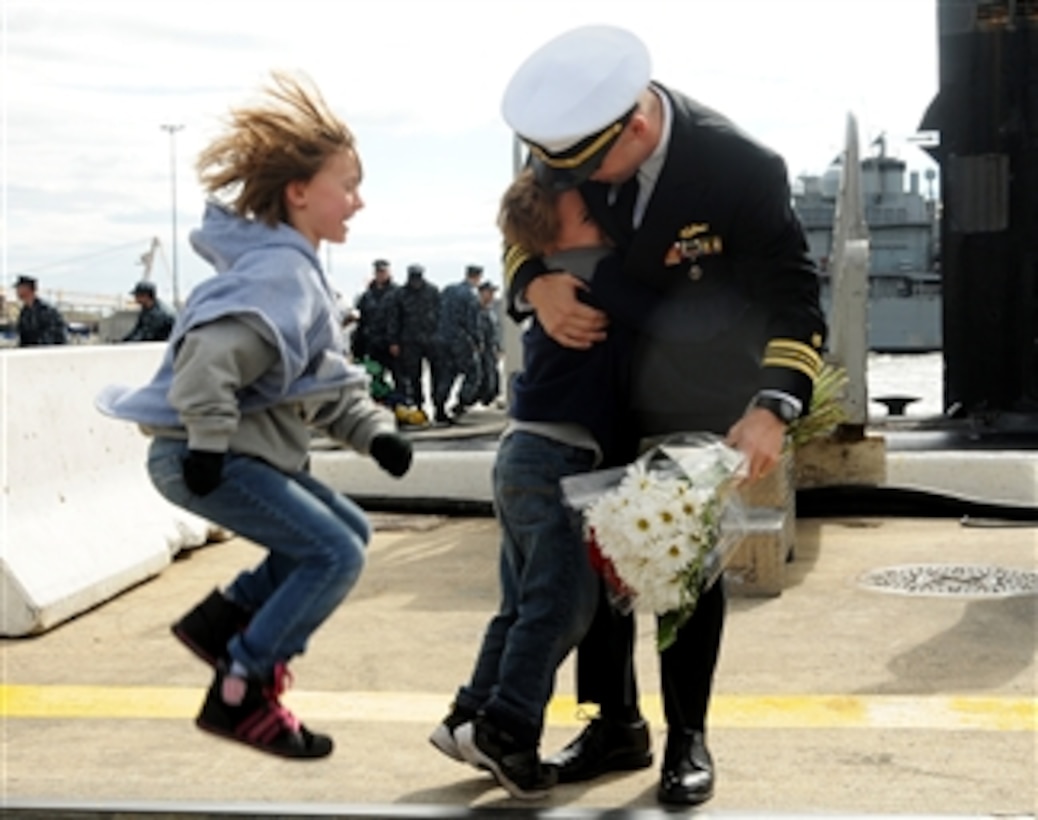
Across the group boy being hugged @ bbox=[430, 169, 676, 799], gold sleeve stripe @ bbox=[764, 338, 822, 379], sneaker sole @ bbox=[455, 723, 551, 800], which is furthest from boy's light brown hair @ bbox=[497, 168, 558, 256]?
sneaker sole @ bbox=[455, 723, 551, 800]

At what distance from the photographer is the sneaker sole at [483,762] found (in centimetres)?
454

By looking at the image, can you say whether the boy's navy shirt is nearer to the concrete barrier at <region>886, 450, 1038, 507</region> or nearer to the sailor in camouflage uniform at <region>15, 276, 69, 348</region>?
the concrete barrier at <region>886, 450, 1038, 507</region>

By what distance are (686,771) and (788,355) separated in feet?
3.74

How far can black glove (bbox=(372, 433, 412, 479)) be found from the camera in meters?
3.70

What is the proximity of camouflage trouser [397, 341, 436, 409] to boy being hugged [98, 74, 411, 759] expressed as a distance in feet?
62.5

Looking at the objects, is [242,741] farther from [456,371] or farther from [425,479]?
[456,371]

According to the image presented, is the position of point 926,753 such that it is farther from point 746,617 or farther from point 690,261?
point 746,617

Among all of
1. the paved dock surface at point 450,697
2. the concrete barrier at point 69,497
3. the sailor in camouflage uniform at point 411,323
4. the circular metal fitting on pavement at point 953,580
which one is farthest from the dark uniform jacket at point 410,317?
the circular metal fitting on pavement at point 953,580

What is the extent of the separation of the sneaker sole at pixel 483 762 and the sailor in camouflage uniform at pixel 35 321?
1876cm

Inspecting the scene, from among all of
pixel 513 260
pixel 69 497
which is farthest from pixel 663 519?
pixel 69 497

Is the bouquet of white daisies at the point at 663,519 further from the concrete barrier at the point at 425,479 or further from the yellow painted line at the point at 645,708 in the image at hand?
the concrete barrier at the point at 425,479

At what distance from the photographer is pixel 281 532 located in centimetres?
372

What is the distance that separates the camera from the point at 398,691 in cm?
607

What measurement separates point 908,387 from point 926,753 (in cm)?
3143
